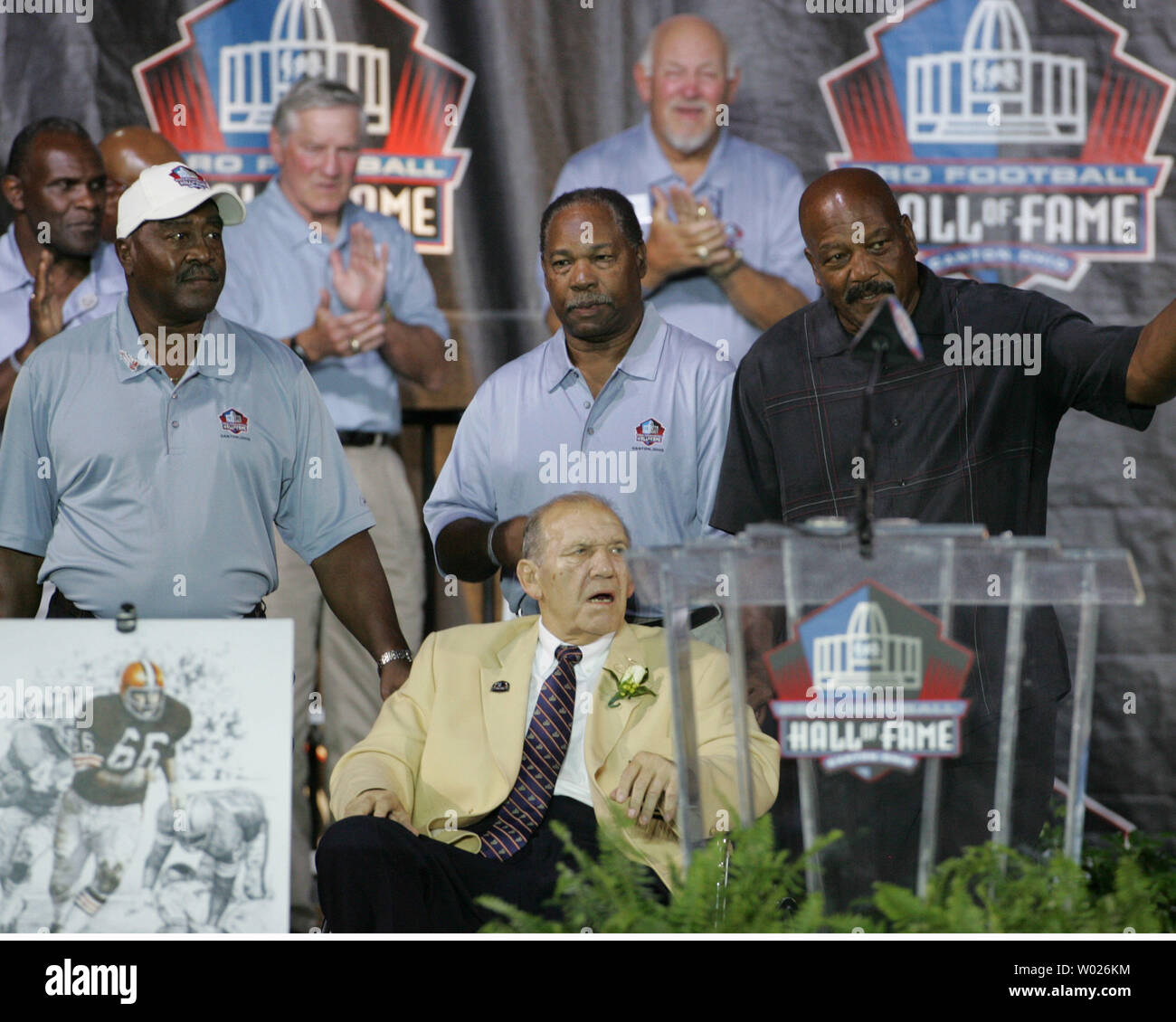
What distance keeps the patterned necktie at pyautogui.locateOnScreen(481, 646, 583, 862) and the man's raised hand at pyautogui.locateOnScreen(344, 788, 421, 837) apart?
0.73 ft

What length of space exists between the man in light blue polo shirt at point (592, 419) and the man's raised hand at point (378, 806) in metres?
1.09

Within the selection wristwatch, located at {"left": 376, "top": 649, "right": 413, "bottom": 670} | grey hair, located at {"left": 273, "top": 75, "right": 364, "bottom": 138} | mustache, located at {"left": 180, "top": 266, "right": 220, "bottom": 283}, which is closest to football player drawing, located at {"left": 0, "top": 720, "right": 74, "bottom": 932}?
wristwatch, located at {"left": 376, "top": 649, "right": 413, "bottom": 670}

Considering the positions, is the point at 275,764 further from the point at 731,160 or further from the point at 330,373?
the point at 731,160

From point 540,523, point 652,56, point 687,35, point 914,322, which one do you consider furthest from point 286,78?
point 914,322

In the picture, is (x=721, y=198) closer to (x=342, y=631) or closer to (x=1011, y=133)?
(x=1011, y=133)

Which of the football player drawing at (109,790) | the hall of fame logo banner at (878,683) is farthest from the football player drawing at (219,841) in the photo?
the hall of fame logo banner at (878,683)

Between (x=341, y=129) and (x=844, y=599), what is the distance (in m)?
2.56

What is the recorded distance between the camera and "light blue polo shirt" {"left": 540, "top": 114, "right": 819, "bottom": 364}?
200 inches

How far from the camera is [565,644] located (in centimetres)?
416

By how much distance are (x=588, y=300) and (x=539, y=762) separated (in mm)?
1434

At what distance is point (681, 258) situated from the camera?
16.7 ft

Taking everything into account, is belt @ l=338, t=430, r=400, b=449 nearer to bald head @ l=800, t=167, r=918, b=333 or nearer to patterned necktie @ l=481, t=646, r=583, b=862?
patterned necktie @ l=481, t=646, r=583, b=862

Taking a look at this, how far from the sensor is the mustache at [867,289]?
4477 millimetres
